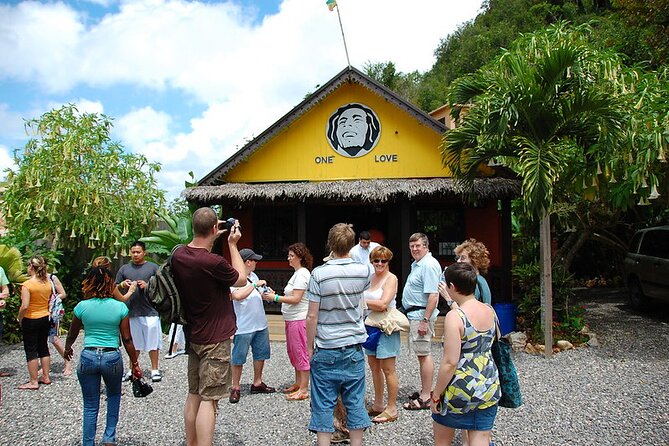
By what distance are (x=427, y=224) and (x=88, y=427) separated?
9.30 m

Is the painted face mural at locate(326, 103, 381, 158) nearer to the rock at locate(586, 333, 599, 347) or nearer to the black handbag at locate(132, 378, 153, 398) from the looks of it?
the rock at locate(586, 333, 599, 347)

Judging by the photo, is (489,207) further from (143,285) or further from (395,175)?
(143,285)

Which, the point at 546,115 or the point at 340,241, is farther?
the point at 546,115

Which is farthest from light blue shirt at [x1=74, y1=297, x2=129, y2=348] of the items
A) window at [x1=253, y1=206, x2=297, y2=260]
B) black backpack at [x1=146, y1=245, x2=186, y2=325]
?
window at [x1=253, y1=206, x2=297, y2=260]

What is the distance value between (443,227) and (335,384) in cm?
881

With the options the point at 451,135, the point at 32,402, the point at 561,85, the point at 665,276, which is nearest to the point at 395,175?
the point at 451,135

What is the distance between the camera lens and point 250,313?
6.16 meters

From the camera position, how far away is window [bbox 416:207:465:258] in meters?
12.3

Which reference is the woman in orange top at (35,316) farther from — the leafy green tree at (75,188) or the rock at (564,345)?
the rock at (564,345)

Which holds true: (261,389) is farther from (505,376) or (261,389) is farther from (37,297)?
(505,376)

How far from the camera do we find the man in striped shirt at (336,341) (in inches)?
158

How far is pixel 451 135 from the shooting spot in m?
8.93

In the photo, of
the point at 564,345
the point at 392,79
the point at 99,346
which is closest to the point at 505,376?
the point at 99,346

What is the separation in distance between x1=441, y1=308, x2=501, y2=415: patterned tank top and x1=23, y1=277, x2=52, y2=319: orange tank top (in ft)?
17.9
